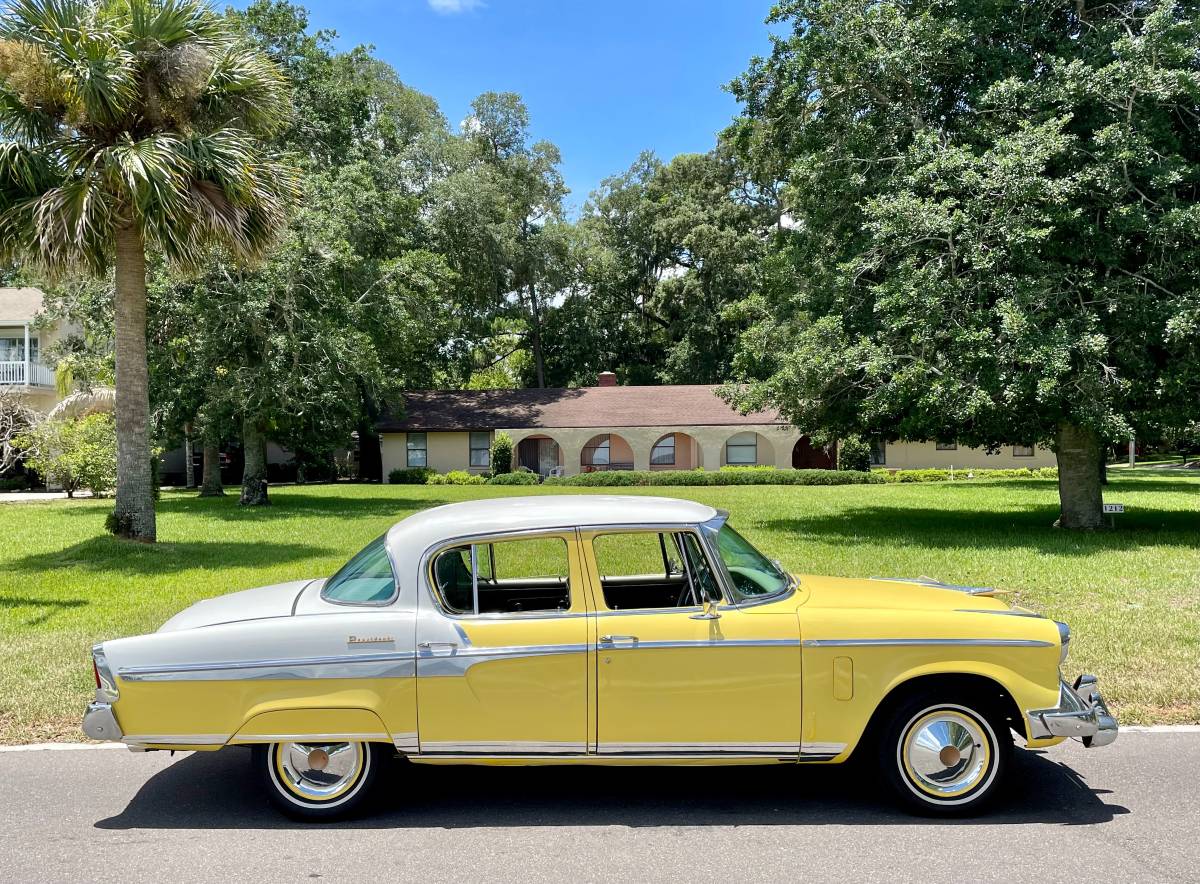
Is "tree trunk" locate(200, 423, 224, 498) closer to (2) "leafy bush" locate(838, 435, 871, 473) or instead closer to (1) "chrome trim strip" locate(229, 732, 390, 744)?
(2) "leafy bush" locate(838, 435, 871, 473)

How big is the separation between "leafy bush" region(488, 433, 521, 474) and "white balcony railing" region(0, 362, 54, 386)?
17.2 meters

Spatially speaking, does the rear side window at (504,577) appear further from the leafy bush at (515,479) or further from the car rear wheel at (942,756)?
the leafy bush at (515,479)

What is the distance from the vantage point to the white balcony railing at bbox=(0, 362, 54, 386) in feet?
107

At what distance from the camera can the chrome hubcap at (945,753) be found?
14.7 feet

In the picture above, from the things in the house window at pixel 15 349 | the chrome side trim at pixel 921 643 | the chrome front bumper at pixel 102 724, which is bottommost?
the chrome front bumper at pixel 102 724

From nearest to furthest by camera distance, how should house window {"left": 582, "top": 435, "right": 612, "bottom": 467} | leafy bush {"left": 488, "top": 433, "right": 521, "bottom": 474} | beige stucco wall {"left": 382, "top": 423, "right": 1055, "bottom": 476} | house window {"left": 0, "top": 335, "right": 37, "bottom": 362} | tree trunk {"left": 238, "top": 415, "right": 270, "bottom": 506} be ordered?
tree trunk {"left": 238, "top": 415, "right": 270, "bottom": 506} < house window {"left": 0, "top": 335, "right": 37, "bottom": 362} < leafy bush {"left": 488, "top": 433, "right": 521, "bottom": 474} < beige stucco wall {"left": 382, "top": 423, "right": 1055, "bottom": 476} < house window {"left": 582, "top": 435, "right": 612, "bottom": 467}

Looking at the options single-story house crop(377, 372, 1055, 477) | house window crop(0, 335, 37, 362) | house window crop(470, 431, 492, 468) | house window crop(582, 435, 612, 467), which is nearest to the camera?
house window crop(0, 335, 37, 362)

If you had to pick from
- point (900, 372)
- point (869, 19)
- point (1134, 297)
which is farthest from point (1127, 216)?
point (869, 19)

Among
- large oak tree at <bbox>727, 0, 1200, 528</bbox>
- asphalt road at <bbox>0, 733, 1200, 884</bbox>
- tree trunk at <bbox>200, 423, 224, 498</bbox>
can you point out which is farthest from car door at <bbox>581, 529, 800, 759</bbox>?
tree trunk at <bbox>200, 423, 224, 498</bbox>

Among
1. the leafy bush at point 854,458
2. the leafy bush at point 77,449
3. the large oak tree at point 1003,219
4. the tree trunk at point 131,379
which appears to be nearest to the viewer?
the large oak tree at point 1003,219

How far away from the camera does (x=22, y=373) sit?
32.8 m

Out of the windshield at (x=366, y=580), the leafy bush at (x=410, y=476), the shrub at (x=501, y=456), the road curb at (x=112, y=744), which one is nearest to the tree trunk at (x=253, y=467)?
the leafy bush at (x=410, y=476)

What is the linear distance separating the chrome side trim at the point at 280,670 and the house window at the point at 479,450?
36.5 m

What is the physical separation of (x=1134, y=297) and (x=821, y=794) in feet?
41.2
